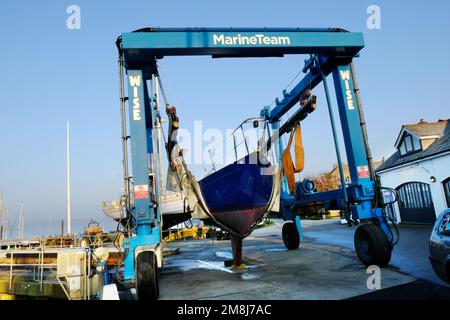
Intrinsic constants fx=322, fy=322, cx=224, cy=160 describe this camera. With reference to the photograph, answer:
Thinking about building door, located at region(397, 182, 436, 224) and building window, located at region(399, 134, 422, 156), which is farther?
building window, located at region(399, 134, 422, 156)

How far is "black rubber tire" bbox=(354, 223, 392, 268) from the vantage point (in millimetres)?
8188

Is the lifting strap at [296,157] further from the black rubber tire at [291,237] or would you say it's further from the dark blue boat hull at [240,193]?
the black rubber tire at [291,237]

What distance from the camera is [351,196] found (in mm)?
9172

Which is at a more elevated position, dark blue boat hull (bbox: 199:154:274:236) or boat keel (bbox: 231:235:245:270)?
dark blue boat hull (bbox: 199:154:274:236)

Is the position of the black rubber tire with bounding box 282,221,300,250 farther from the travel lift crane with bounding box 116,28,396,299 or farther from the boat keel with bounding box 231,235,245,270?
the boat keel with bounding box 231,235,245,270

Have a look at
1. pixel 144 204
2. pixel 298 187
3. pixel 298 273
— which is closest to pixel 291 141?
pixel 298 187

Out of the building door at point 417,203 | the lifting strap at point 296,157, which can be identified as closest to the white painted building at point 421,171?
the building door at point 417,203

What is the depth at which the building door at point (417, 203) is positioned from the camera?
61.4 feet

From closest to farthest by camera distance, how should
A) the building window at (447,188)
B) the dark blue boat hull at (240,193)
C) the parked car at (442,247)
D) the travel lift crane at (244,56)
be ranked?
the parked car at (442,247) → the travel lift crane at (244,56) → the dark blue boat hull at (240,193) → the building window at (447,188)

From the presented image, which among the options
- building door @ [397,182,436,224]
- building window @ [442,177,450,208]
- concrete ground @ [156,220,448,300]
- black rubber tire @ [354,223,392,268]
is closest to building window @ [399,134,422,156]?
building door @ [397,182,436,224]

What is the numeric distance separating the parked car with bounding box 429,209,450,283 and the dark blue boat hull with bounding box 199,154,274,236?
14.0 feet

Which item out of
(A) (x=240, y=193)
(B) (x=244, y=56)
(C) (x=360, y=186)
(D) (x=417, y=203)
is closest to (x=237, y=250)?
(A) (x=240, y=193)

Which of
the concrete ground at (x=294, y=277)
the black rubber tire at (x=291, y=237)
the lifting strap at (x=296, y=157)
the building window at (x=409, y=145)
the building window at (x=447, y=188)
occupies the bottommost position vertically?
the concrete ground at (x=294, y=277)

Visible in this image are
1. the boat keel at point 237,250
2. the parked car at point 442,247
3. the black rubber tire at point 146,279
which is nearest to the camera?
the parked car at point 442,247
